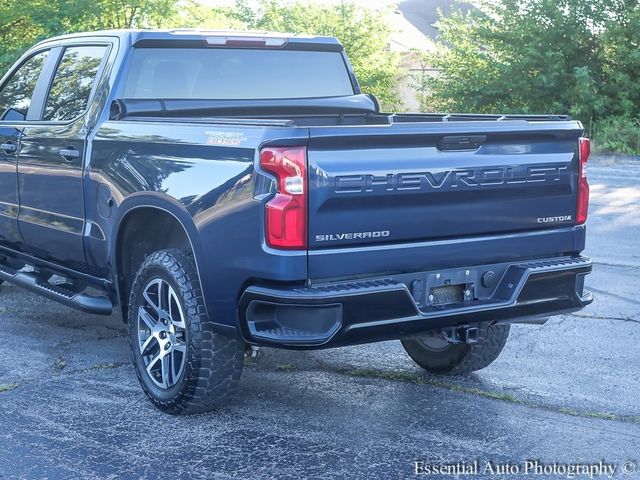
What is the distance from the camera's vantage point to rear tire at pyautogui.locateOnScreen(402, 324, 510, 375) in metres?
5.58

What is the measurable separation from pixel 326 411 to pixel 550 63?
21.3 meters

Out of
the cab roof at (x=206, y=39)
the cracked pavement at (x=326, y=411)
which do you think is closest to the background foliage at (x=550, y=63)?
the cab roof at (x=206, y=39)

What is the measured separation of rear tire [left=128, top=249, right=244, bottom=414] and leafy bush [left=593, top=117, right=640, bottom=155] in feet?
57.1

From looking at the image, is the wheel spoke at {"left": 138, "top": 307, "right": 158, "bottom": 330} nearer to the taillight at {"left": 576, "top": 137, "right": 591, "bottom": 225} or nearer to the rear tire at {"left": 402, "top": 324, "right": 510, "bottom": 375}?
the rear tire at {"left": 402, "top": 324, "right": 510, "bottom": 375}

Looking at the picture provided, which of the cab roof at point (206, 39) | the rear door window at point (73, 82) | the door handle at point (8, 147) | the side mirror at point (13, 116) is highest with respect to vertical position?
the cab roof at point (206, 39)

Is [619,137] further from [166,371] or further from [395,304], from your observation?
[395,304]

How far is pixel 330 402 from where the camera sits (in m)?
5.25

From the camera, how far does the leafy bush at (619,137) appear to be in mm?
20984

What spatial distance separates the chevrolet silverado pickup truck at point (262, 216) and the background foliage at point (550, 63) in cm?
1816

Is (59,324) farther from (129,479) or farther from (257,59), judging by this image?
(129,479)

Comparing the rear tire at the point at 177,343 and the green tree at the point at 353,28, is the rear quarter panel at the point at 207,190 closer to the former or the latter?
the rear tire at the point at 177,343

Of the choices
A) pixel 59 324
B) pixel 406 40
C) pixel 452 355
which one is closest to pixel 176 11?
pixel 59 324

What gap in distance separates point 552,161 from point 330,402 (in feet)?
5.73

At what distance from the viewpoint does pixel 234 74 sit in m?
6.22
